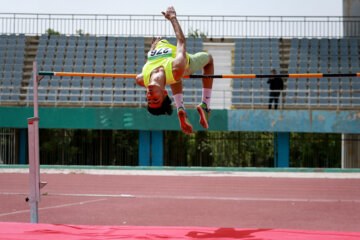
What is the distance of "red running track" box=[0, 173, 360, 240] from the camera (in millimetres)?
6895

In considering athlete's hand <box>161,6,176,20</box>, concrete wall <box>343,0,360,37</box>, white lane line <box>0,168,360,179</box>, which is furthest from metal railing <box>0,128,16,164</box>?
concrete wall <box>343,0,360,37</box>

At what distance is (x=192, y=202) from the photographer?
851 centimetres

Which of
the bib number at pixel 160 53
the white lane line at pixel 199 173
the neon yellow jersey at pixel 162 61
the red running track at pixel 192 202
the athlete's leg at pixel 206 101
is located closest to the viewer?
the neon yellow jersey at pixel 162 61

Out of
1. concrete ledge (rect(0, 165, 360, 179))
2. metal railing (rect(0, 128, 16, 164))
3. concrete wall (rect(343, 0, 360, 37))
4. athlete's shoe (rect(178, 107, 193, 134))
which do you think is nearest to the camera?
athlete's shoe (rect(178, 107, 193, 134))

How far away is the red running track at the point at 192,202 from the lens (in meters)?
6.89

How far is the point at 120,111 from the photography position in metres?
14.3

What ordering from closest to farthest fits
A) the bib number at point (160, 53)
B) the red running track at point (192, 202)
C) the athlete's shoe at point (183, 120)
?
1. the bib number at point (160, 53)
2. the athlete's shoe at point (183, 120)
3. the red running track at point (192, 202)

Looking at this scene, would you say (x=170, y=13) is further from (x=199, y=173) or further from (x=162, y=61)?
(x=199, y=173)

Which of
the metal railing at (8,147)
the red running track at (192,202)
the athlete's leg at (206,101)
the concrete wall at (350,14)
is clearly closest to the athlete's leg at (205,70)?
the athlete's leg at (206,101)

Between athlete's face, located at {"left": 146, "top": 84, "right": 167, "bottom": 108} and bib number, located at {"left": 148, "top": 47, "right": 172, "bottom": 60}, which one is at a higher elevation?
bib number, located at {"left": 148, "top": 47, "right": 172, "bottom": 60}

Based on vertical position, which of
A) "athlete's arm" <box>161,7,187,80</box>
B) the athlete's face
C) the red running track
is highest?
"athlete's arm" <box>161,7,187,80</box>

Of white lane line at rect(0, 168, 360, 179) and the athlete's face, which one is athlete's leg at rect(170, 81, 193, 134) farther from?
white lane line at rect(0, 168, 360, 179)

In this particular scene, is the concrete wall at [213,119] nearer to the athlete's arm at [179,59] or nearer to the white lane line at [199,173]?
the white lane line at [199,173]

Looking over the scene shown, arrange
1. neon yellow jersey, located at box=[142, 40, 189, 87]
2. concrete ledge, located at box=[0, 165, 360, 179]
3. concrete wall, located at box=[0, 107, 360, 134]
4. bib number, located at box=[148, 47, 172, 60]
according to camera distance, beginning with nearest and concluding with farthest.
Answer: neon yellow jersey, located at box=[142, 40, 189, 87]
bib number, located at box=[148, 47, 172, 60]
concrete ledge, located at box=[0, 165, 360, 179]
concrete wall, located at box=[0, 107, 360, 134]
